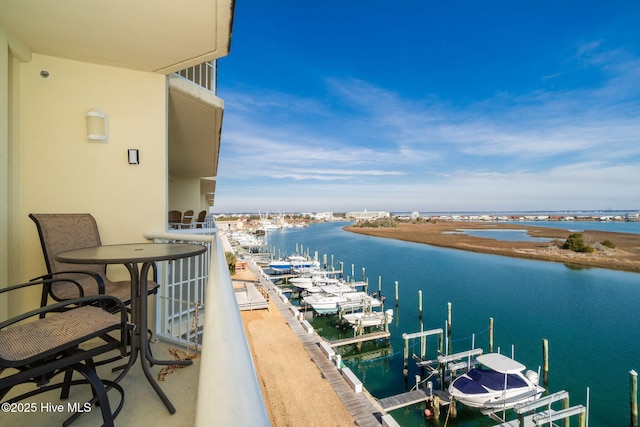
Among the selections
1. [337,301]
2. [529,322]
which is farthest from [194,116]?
[529,322]

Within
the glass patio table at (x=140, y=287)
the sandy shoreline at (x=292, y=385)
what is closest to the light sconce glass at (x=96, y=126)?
the glass patio table at (x=140, y=287)

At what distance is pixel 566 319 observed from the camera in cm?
1444

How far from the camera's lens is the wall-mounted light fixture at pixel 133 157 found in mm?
2949

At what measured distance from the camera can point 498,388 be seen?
7.67 metres

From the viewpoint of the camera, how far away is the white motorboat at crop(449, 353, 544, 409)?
7568 millimetres

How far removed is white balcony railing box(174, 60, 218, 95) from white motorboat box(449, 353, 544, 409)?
30.4 ft

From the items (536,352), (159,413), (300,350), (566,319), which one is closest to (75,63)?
(159,413)

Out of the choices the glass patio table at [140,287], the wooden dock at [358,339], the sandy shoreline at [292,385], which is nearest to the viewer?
the glass patio table at [140,287]

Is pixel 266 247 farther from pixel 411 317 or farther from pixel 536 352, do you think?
pixel 536 352

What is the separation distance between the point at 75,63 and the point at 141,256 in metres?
2.44

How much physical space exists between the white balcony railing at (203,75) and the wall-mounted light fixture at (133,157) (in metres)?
1.67

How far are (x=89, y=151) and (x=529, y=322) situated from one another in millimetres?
17701

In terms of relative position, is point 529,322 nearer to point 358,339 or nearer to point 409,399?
point 358,339

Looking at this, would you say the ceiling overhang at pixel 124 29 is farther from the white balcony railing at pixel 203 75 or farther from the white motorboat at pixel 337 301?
the white motorboat at pixel 337 301
